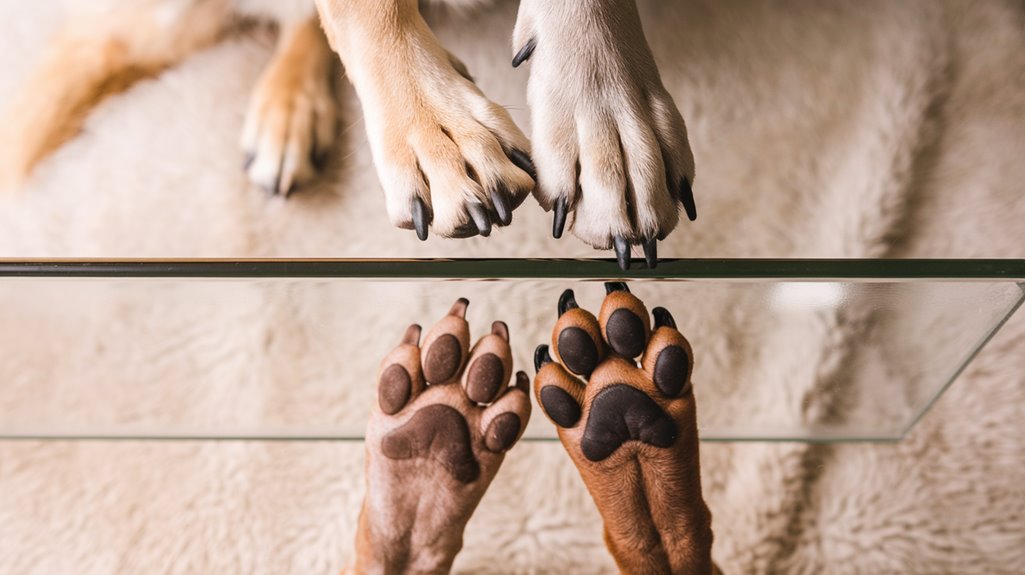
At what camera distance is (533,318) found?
23.0 inches

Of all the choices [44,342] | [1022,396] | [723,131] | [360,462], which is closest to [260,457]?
[360,462]

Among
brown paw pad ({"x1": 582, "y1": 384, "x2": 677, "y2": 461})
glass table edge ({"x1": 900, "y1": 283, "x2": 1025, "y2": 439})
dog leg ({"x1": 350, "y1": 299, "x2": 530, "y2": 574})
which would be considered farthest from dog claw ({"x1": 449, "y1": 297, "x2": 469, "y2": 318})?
glass table edge ({"x1": 900, "y1": 283, "x2": 1025, "y2": 439})

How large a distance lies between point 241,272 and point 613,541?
287 millimetres

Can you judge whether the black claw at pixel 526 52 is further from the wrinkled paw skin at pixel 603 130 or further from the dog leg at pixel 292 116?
the dog leg at pixel 292 116

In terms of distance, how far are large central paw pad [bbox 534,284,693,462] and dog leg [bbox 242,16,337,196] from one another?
0.50m

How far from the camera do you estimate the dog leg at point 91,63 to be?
37.1 inches

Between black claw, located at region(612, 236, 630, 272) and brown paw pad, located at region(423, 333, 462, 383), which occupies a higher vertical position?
black claw, located at region(612, 236, 630, 272)

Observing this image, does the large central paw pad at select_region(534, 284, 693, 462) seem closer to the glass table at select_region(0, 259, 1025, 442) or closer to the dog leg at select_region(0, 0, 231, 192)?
the glass table at select_region(0, 259, 1025, 442)

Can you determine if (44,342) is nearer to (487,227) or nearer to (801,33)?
(487,227)

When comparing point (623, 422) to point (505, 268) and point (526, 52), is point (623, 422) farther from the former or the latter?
point (526, 52)

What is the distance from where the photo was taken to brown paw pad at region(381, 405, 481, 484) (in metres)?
0.47

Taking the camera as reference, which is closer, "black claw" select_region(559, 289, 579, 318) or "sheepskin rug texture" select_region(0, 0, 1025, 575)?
"black claw" select_region(559, 289, 579, 318)

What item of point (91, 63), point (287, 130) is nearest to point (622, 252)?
point (287, 130)

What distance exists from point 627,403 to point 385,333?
0.24 m
